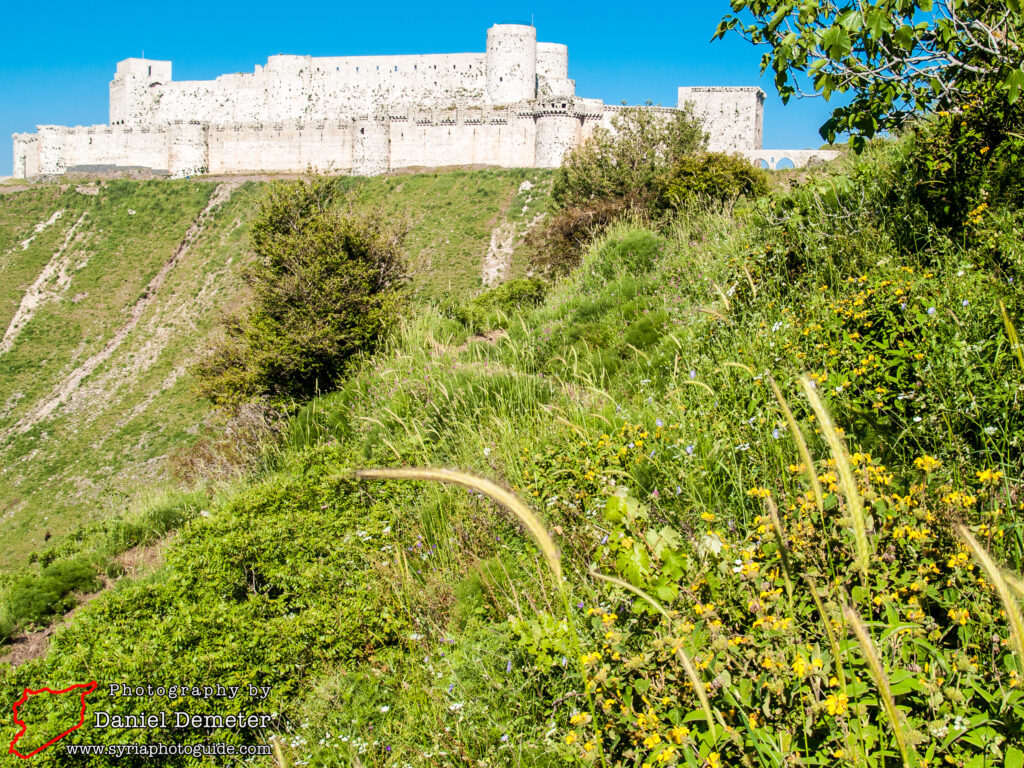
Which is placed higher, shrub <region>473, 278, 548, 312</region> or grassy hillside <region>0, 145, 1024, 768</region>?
shrub <region>473, 278, 548, 312</region>

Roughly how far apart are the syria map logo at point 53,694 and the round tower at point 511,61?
6127 centimetres

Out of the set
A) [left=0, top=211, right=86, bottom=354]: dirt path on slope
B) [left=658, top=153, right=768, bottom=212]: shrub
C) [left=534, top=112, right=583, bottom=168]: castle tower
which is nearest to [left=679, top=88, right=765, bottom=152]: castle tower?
[left=534, top=112, right=583, bottom=168]: castle tower

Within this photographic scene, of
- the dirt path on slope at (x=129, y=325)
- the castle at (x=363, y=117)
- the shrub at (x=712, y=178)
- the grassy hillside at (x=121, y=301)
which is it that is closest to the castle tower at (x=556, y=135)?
the castle at (x=363, y=117)

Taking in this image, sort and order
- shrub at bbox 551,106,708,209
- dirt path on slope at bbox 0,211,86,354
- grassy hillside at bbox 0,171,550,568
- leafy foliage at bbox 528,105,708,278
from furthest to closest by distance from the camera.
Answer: dirt path on slope at bbox 0,211,86,354
shrub at bbox 551,106,708,209
grassy hillside at bbox 0,171,550,568
leafy foliage at bbox 528,105,708,278

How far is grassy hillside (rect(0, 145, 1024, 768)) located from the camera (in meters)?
1.68

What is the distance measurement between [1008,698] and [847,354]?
1916 millimetres

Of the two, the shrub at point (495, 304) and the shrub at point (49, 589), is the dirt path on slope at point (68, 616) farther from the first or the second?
the shrub at point (495, 304)

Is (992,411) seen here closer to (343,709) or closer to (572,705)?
(572,705)

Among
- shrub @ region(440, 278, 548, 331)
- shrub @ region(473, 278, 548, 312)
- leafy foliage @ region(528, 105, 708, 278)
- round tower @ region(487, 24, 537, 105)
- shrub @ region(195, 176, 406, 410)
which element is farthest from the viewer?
round tower @ region(487, 24, 537, 105)

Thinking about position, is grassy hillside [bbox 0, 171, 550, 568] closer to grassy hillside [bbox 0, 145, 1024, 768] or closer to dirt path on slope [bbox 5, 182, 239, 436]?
dirt path on slope [bbox 5, 182, 239, 436]

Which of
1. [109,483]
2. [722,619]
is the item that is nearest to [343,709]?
[722,619]

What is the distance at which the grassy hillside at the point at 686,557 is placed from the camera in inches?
66.3

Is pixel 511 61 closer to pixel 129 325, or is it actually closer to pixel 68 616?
pixel 129 325

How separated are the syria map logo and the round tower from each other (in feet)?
201
